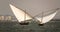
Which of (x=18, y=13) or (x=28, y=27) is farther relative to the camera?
(x=28, y=27)

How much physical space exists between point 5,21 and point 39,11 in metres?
0.41

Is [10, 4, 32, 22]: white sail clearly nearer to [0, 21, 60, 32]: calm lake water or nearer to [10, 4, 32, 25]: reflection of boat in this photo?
[10, 4, 32, 25]: reflection of boat

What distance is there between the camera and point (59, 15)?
163 centimetres

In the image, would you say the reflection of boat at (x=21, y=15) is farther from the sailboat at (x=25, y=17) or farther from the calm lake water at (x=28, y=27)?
the calm lake water at (x=28, y=27)

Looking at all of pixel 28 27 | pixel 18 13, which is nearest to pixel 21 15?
pixel 18 13

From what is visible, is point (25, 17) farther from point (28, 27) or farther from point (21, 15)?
point (28, 27)

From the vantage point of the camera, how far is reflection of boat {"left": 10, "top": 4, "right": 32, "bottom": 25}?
1438 millimetres

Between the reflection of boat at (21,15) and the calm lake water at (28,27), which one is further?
the calm lake water at (28,27)

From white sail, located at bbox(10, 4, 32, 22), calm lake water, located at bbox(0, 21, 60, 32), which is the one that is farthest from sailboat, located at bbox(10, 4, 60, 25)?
calm lake water, located at bbox(0, 21, 60, 32)

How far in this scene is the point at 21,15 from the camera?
1472 millimetres

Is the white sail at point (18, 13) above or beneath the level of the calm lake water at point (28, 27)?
above

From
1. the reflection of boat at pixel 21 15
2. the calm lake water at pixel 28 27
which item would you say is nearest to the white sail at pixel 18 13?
the reflection of boat at pixel 21 15

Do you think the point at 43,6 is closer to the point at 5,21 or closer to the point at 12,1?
the point at 12,1

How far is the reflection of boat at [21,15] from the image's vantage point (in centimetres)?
144
